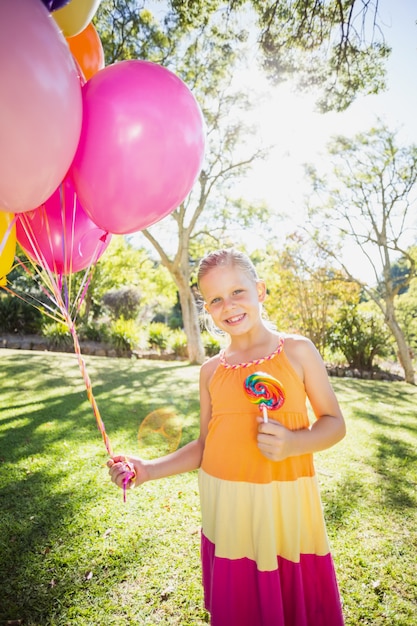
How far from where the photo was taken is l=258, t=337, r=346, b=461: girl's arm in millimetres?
1282

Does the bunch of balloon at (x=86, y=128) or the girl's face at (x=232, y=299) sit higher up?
the bunch of balloon at (x=86, y=128)

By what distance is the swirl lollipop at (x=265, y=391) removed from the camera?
4.44 ft

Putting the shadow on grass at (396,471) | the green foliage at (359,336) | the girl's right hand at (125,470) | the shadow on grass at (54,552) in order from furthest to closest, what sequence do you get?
the green foliage at (359,336) → the shadow on grass at (396,471) → the shadow on grass at (54,552) → the girl's right hand at (125,470)

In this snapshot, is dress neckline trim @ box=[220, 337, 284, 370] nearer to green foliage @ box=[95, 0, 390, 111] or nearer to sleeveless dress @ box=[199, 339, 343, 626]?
sleeveless dress @ box=[199, 339, 343, 626]

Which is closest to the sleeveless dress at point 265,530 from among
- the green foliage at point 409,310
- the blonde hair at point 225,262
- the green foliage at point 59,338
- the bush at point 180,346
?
the blonde hair at point 225,262

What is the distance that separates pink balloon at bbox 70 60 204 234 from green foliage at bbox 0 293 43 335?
15243mm

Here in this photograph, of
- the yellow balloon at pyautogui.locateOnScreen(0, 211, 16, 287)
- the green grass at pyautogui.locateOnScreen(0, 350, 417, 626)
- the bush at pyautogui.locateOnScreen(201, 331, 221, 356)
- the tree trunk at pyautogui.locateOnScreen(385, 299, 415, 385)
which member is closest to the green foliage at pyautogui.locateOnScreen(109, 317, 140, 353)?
the bush at pyautogui.locateOnScreen(201, 331, 221, 356)

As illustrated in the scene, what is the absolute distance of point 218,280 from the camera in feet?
5.23

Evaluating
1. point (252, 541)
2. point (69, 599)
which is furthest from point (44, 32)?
point (69, 599)

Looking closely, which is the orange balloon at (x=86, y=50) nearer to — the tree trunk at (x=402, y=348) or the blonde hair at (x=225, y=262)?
the blonde hair at (x=225, y=262)

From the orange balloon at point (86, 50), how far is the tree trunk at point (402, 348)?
11177 mm

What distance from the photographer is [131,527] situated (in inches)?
110

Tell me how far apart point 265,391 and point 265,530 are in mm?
501

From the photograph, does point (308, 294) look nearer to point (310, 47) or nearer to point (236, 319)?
point (310, 47)
